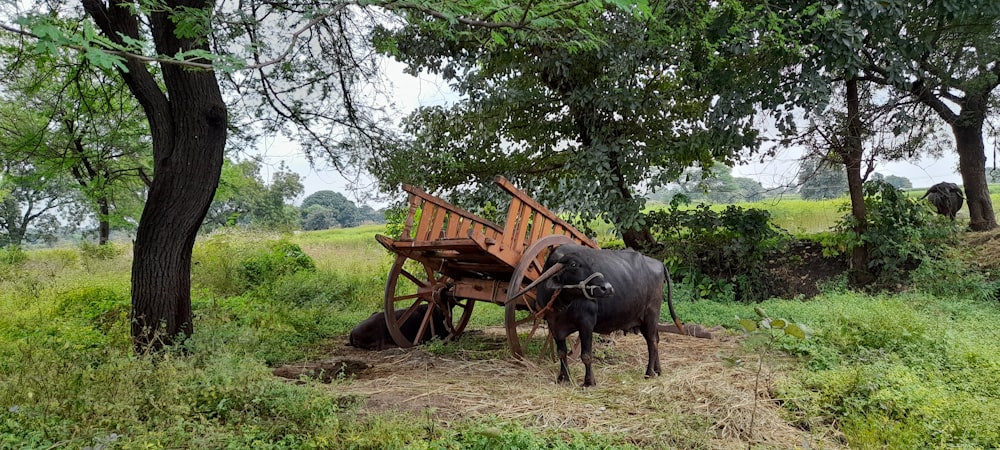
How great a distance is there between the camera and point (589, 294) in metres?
4.34

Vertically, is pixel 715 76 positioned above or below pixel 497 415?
above

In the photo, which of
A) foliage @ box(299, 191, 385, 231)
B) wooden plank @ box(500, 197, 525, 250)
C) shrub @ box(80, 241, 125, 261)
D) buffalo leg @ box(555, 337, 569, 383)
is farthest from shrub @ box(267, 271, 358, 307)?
foliage @ box(299, 191, 385, 231)

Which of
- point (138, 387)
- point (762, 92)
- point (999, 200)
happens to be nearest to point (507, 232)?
point (138, 387)

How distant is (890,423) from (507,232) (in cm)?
296

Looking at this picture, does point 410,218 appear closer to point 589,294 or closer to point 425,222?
point 425,222

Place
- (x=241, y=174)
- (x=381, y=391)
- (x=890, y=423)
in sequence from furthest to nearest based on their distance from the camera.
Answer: (x=241, y=174)
(x=381, y=391)
(x=890, y=423)

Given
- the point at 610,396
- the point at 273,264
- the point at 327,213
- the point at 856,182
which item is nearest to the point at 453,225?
the point at 610,396

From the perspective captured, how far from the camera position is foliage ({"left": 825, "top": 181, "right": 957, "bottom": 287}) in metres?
9.15

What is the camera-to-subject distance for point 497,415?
3.72 meters

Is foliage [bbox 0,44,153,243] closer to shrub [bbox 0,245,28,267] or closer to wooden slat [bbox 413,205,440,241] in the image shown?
shrub [bbox 0,245,28,267]

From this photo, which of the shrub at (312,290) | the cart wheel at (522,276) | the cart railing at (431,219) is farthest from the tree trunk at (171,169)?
the shrub at (312,290)

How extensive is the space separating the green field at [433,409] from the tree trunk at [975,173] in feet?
16.5

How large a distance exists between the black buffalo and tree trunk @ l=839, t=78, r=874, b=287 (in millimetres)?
6694

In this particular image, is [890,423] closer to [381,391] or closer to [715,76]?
[381,391]
